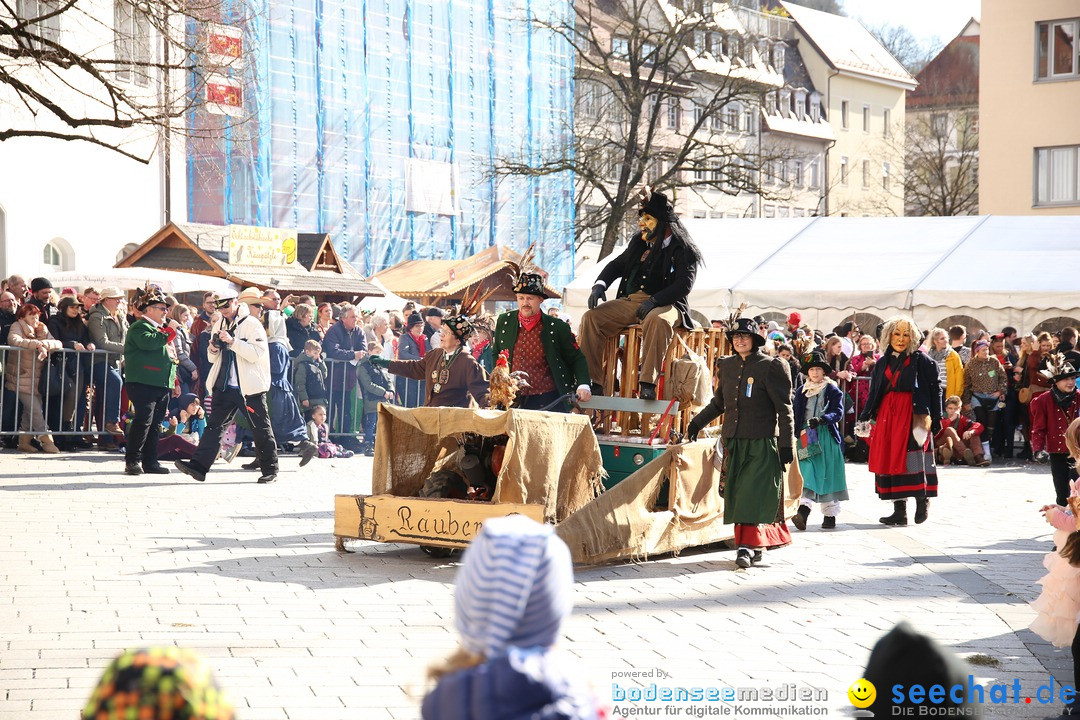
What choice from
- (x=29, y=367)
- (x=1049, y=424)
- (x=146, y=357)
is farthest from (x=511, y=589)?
(x=29, y=367)

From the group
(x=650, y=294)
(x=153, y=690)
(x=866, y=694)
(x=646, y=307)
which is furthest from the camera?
(x=650, y=294)

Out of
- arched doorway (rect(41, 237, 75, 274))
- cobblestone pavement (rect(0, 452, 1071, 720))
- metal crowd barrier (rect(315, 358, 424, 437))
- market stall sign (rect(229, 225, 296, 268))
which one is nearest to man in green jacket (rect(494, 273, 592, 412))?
cobblestone pavement (rect(0, 452, 1071, 720))

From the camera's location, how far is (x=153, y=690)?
8.73 feet

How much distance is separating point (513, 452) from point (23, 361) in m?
9.26

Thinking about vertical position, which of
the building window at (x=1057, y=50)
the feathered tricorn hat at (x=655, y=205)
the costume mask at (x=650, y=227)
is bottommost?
the costume mask at (x=650, y=227)

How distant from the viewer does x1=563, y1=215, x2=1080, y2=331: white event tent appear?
24141 mm

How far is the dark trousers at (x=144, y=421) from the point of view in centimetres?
1538

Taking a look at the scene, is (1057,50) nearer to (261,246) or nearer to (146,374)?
(261,246)

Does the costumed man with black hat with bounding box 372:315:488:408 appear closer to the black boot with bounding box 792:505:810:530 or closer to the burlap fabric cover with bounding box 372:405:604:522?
the burlap fabric cover with bounding box 372:405:604:522

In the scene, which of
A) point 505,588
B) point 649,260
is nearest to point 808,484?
point 649,260

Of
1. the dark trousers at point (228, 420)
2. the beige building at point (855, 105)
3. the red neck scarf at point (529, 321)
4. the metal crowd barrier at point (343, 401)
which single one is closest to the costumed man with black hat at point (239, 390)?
the dark trousers at point (228, 420)

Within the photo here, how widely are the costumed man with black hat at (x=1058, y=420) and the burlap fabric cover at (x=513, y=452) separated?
522cm

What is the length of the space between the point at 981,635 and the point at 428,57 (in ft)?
124

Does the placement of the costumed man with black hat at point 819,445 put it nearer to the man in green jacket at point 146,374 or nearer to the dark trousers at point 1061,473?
the dark trousers at point 1061,473
